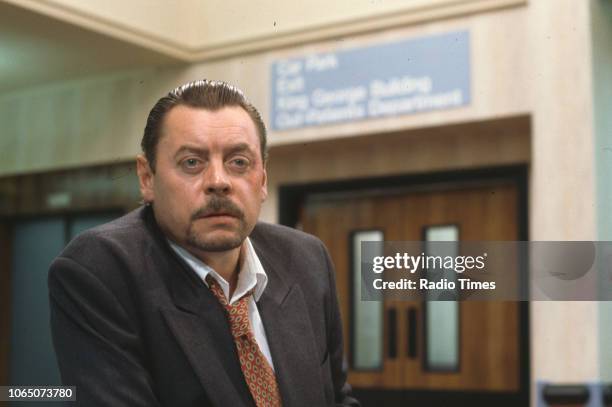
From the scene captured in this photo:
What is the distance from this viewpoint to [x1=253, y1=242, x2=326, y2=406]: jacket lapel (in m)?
1.15

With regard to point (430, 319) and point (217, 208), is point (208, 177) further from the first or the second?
point (430, 319)

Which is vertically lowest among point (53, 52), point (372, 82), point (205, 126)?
point (205, 126)

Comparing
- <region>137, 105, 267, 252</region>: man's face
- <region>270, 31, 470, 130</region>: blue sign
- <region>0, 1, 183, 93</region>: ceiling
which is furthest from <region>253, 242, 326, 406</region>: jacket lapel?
<region>0, 1, 183, 93</region>: ceiling

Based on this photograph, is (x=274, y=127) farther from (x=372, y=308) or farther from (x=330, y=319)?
(x=330, y=319)

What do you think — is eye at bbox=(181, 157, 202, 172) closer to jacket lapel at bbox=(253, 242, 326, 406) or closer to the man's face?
the man's face

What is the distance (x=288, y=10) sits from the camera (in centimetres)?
265

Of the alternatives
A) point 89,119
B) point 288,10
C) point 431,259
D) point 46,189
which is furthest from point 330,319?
point 46,189

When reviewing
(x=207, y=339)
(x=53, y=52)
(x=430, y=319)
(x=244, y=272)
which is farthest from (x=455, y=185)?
(x=207, y=339)

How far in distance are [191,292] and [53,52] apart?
2.33 metres

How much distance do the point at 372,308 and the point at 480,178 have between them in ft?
2.20

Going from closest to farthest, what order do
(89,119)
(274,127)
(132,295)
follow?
1. (132,295)
2. (274,127)
3. (89,119)

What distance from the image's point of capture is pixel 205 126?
1.12m

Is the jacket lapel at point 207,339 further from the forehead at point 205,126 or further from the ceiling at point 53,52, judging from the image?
the ceiling at point 53,52

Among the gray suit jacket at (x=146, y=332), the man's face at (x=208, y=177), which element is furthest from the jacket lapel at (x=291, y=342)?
the man's face at (x=208, y=177)
